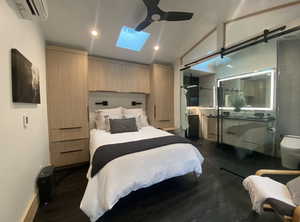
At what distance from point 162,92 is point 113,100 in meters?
1.38

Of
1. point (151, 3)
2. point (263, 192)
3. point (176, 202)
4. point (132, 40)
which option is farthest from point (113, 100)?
point (263, 192)

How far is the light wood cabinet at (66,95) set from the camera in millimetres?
2512

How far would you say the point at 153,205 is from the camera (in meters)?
1.64

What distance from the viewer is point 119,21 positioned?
2160 mm

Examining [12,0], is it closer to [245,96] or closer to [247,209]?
[247,209]

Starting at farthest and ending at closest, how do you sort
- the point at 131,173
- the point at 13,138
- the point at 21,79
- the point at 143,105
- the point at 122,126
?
the point at 143,105 → the point at 122,126 → the point at 131,173 → the point at 21,79 → the point at 13,138

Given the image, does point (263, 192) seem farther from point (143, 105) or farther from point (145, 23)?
point (143, 105)

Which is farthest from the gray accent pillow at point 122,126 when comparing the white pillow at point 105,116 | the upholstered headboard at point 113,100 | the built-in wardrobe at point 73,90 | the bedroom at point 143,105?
the upholstered headboard at point 113,100

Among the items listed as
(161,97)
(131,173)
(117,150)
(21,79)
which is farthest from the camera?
(161,97)

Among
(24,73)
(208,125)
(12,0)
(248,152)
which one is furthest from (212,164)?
(12,0)

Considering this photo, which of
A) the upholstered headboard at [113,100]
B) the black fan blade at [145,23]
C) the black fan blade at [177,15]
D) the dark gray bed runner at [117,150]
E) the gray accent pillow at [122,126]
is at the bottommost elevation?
the dark gray bed runner at [117,150]

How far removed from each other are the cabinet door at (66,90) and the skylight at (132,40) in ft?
2.83

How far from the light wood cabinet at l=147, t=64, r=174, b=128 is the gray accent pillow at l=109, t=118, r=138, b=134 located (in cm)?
95

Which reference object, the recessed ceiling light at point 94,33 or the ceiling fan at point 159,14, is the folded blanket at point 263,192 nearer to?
the ceiling fan at point 159,14
